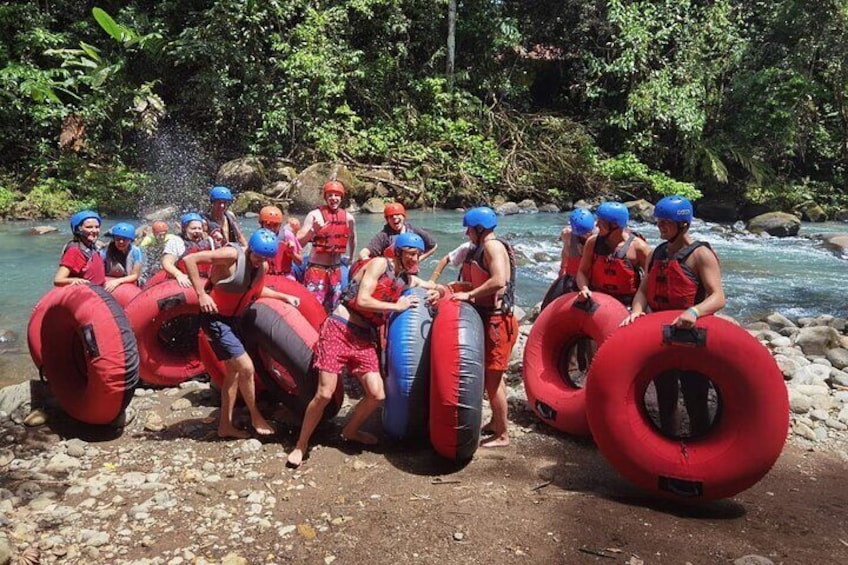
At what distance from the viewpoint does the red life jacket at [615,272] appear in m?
4.61

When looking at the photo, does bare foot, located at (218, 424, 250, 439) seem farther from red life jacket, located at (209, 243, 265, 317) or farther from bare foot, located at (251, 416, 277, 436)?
red life jacket, located at (209, 243, 265, 317)

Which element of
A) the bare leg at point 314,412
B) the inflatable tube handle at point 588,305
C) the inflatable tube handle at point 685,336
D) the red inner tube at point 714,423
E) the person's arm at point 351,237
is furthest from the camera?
the person's arm at point 351,237

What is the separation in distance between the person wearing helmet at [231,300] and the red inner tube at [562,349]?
73.7 inches

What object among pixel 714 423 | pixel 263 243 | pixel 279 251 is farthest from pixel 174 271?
pixel 714 423

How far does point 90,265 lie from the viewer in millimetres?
4859

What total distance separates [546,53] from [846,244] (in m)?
11.2

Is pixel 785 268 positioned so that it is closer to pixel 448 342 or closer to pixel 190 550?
pixel 448 342

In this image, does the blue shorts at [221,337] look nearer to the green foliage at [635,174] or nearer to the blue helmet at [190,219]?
the blue helmet at [190,219]

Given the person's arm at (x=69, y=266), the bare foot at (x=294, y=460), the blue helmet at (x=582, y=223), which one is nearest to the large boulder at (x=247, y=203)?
the person's arm at (x=69, y=266)

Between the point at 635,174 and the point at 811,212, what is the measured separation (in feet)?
14.8

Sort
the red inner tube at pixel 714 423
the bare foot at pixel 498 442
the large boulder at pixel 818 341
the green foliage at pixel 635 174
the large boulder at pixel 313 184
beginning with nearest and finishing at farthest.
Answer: the red inner tube at pixel 714 423 < the bare foot at pixel 498 442 < the large boulder at pixel 818 341 < the large boulder at pixel 313 184 < the green foliage at pixel 635 174

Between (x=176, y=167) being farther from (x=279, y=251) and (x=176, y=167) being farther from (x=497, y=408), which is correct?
(x=497, y=408)

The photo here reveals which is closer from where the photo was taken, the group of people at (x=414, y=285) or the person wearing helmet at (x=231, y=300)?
the group of people at (x=414, y=285)

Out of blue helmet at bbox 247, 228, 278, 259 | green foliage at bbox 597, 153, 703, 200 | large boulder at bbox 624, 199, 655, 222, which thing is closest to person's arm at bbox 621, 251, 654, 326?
blue helmet at bbox 247, 228, 278, 259
